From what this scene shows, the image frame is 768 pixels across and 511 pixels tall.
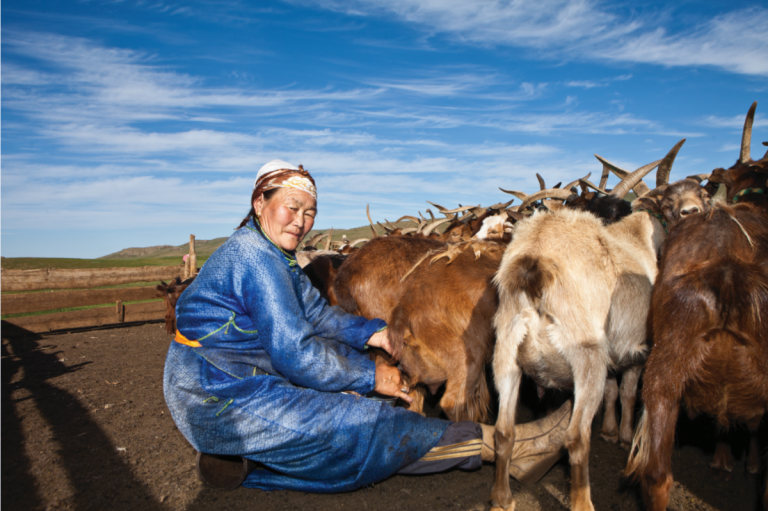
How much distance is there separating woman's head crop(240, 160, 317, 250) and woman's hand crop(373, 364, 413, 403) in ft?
3.35

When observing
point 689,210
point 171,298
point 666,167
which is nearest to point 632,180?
point 666,167

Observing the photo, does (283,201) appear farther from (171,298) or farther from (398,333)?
(171,298)

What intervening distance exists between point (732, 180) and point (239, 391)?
4473 mm

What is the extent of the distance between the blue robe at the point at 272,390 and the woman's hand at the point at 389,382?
0.29 feet

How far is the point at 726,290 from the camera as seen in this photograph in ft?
6.80

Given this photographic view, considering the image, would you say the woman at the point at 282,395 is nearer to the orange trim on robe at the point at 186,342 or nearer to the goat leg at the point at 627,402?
the orange trim on robe at the point at 186,342

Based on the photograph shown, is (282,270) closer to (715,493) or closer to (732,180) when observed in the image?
(715,493)

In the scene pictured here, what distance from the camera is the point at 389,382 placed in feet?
8.85

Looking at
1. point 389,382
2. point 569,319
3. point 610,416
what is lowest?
point 610,416

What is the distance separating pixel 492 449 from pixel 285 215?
78.3 inches

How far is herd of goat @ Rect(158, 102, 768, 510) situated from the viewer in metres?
2.09

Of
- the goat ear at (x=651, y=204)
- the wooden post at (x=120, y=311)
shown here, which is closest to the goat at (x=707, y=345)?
the goat ear at (x=651, y=204)

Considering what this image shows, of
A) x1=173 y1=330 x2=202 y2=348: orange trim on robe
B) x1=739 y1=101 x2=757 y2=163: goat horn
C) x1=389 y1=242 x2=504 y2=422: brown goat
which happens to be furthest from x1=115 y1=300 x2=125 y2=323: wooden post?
x1=739 y1=101 x2=757 y2=163: goat horn

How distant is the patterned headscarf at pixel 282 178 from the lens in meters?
2.68
